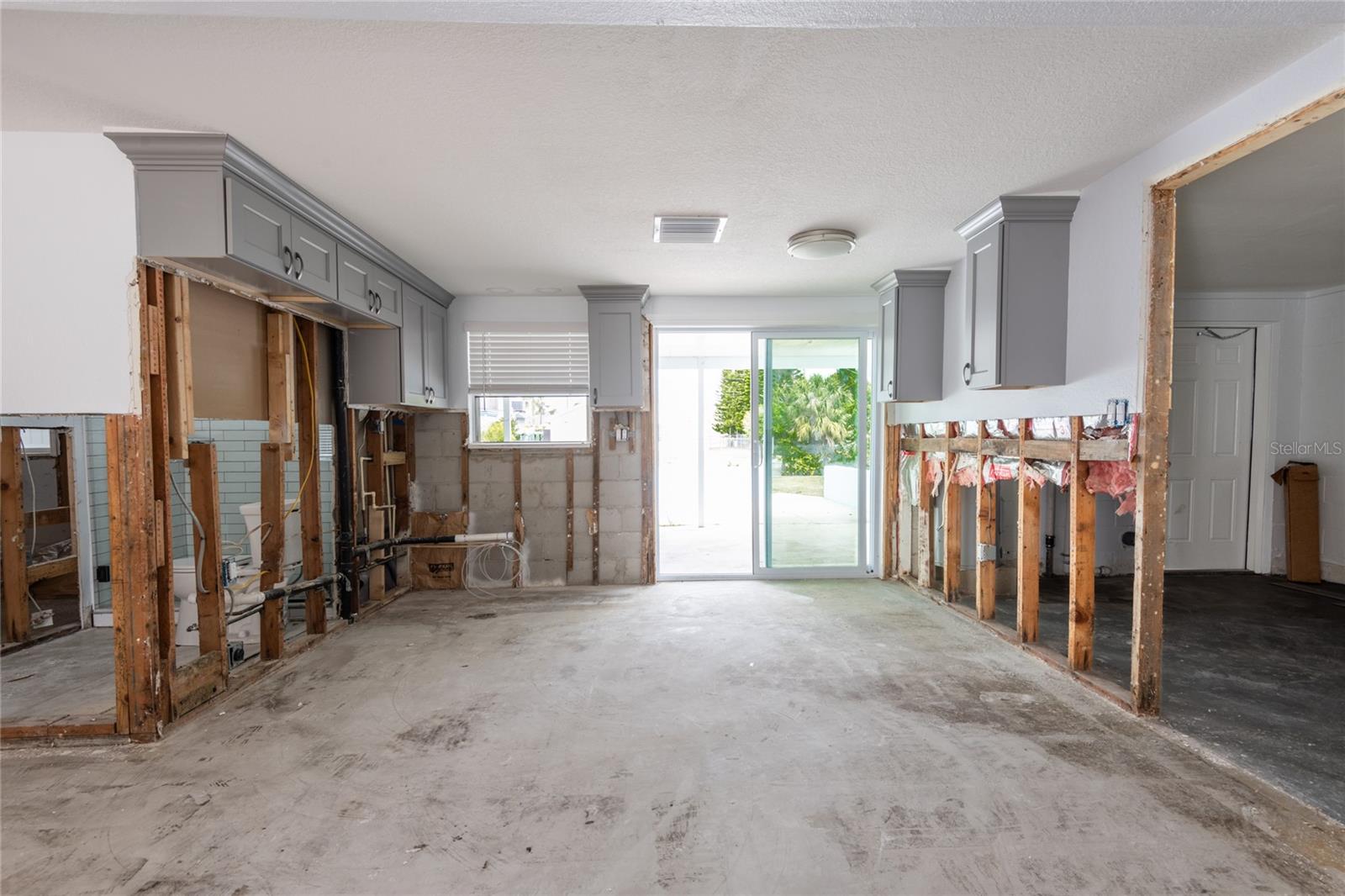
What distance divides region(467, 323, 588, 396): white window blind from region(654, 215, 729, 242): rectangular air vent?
1.80 meters

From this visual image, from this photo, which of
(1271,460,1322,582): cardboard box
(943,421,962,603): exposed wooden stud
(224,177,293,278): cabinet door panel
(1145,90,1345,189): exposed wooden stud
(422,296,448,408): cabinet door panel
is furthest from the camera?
(1271,460,1322,582): cardboard box

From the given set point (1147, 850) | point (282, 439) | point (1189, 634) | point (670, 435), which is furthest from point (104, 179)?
point (670, 435)

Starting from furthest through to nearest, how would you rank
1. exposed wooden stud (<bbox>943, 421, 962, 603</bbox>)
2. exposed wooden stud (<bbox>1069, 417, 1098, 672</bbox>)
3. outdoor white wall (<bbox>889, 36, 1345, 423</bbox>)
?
exposed wooden stud (<bbox>943, 421, 962, 603</bbox>) < exposed wooden stud (<bbox>1069, 417, 1098, 672</bbox>) < outdoor white wall (<bbox>889, 36, 1345, 423</bbox>)

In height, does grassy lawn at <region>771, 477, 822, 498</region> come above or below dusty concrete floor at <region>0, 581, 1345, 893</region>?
above

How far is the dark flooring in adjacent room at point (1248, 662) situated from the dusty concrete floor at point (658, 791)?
248 millimetres

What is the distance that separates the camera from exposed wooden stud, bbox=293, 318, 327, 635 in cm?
364

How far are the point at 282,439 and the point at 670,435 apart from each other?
6.54 metres

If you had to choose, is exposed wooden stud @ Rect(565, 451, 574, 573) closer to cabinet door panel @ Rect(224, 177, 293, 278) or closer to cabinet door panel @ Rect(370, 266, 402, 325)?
cabinet door panel @ Rect(370, 266, 402, 325)

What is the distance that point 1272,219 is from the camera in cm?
334

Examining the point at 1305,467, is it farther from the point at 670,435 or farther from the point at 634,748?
the point at 670,435

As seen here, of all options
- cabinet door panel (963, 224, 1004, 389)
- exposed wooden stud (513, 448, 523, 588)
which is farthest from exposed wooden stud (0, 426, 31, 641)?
cabinet door panel (963, 224, 1004, 389)

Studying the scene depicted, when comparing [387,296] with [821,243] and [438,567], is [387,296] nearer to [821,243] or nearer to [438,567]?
[438,567]

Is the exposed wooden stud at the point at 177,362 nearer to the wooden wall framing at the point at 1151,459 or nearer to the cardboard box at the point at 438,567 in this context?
the cardboard box at the point at 438,567

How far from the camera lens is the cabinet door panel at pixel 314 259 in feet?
9.34
